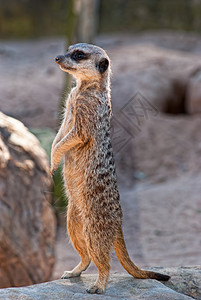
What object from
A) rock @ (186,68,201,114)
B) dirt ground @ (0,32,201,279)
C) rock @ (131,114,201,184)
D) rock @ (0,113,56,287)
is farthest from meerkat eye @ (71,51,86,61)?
rock @ (186,68,201,114)

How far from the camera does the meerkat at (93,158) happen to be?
250 centimetres

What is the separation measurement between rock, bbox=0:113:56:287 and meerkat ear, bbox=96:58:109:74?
134 centimetres

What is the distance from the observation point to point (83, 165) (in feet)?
8.38

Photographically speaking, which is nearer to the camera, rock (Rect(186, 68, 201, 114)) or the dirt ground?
the dirt ground

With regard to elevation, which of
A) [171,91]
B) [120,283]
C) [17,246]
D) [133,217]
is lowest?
[133,217]

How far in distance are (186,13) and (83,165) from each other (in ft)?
41.5

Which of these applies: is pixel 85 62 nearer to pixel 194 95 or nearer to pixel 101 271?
pixel 101 271

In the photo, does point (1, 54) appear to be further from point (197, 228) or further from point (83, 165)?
point (83, 165)

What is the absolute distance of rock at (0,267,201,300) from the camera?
7.86ft

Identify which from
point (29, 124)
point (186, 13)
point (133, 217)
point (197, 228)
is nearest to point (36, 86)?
point (29, 124)

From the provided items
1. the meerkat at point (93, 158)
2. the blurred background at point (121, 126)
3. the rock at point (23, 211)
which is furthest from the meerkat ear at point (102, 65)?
the rock at point (23, 211)

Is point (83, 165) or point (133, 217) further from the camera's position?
point (133, 217)

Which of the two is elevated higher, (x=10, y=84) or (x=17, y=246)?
(x=17, y=246)

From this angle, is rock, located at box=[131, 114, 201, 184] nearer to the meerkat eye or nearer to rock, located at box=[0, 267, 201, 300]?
rock, located at box=[0, 267, 201, 300]
